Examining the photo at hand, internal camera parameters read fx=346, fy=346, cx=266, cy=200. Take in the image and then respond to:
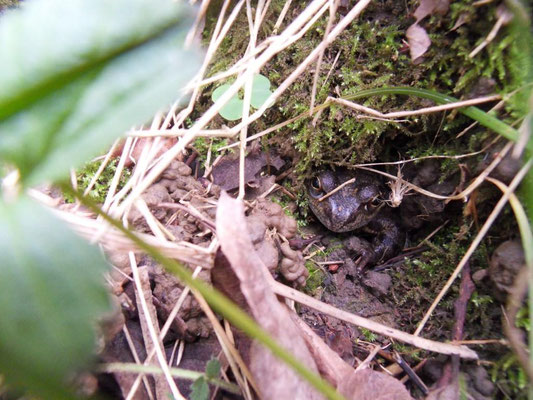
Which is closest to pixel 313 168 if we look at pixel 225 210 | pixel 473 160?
pixel 473 160

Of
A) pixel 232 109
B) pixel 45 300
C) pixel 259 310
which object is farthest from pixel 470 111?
pixel 45 300

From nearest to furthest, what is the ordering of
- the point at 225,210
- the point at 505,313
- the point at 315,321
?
the point at 225,210
the point at 505,313
the point at 315,321

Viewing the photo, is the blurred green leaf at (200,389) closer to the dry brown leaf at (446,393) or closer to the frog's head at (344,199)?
the dry brown leaf at (446,393)

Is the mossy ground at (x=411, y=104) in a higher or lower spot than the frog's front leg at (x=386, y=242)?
higher

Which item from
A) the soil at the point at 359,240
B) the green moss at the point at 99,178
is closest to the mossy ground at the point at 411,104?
the soil at the point at 359,240

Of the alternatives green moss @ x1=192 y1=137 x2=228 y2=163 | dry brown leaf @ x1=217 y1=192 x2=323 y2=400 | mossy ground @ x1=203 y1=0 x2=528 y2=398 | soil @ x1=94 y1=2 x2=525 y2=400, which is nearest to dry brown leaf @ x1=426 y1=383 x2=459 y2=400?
soil @ x1=94 y1=2 x2=525 y2=400

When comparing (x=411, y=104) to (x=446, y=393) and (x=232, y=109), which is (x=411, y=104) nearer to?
(x=232, y=109)

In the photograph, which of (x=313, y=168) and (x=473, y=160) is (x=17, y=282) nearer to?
(x=473, y=160)
